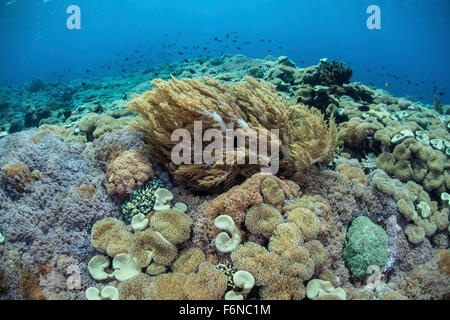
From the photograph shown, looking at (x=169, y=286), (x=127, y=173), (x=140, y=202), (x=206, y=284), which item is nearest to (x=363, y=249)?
(x=206, y=284)

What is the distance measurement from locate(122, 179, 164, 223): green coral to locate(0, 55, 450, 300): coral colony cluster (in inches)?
0.7

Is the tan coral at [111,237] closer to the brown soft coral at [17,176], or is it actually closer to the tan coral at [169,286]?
the tan coral at [169,286]

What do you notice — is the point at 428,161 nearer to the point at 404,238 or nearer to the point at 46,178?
the point at 404,238

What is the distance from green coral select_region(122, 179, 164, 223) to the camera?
3766 mm

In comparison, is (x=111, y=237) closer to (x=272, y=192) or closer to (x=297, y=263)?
(x=272, y=192)

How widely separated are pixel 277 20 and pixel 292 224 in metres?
200

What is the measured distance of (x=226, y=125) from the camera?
13.4 feet

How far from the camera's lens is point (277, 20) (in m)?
171

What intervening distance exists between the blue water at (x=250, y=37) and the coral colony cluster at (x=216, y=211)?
8352 cm

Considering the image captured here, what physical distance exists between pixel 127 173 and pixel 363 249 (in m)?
3.84

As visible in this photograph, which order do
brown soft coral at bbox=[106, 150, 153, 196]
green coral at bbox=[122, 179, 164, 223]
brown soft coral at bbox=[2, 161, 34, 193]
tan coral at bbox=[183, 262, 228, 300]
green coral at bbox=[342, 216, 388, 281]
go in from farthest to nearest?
brown soft coral at bbox=[2, 161, 34, 193]
brown soft coral at bbox=[106, 150, 153, 196]
green coral at bbox=[122, 179, 164, 223]
green coral at bbox=[342, 216, 388, 281]
tan coral at bbox=[183, 262, 228, 300]

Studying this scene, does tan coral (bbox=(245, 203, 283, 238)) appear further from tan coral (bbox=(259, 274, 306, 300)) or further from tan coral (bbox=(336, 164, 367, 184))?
tan coral (bbox=(336, 164, 367, 184))

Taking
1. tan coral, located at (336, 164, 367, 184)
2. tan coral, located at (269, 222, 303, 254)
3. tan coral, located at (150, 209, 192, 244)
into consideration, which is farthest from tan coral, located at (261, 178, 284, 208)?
tan coral, located at (336, 164, 367, 184)

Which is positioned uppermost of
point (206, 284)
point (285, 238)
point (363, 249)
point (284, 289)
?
point (285, 238)
